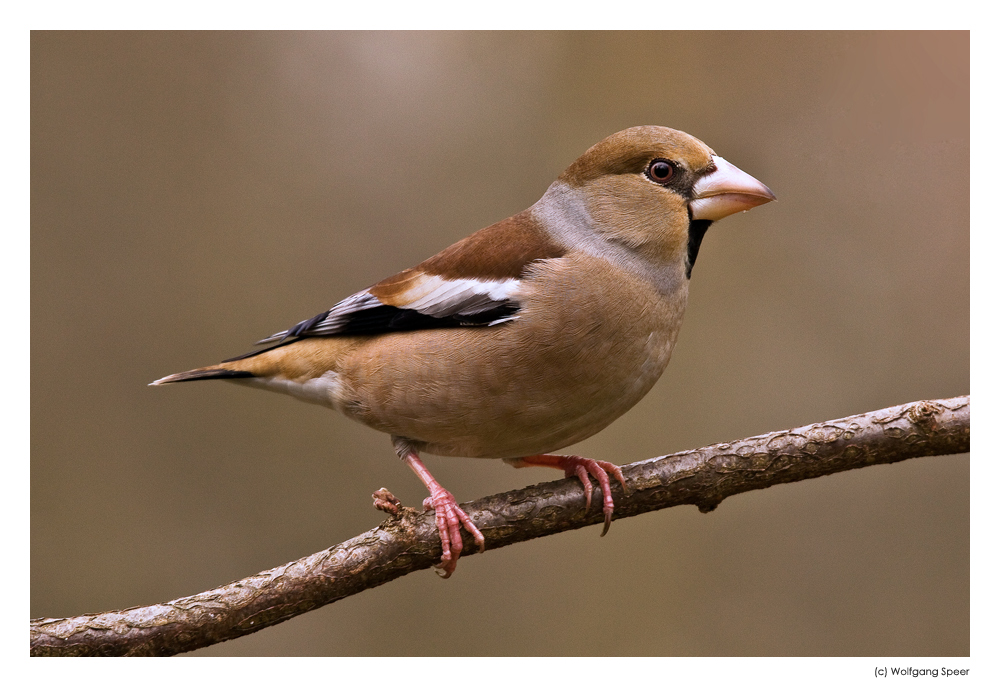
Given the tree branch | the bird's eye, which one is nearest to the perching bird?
the bird's eye

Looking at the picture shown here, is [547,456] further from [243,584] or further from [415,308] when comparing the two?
[243,584]

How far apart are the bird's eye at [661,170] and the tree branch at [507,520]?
107 cm

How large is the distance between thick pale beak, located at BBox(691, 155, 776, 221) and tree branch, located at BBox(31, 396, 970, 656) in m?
0.88

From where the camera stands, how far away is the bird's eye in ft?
10.5

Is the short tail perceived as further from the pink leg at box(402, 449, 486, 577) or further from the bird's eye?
the bird's eye

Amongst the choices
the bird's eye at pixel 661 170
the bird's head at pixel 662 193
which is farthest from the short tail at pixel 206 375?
the bird's eye at pixel 661 170

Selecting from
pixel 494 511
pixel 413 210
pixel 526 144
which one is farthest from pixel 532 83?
pixel 494 511

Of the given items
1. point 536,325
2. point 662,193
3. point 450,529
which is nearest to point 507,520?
point 450,529

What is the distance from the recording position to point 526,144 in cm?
526

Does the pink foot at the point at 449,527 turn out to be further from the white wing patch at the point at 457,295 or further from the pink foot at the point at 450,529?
the white wing patch at the point at 457,295

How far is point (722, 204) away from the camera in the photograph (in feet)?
10.2

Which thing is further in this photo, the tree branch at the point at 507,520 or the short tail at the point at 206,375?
the short tail at the point at 206,375

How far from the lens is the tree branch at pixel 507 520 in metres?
2.70

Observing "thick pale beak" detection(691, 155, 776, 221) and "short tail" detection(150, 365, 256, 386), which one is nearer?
"thick pale beak" detection(691, 155, 776, 221)
